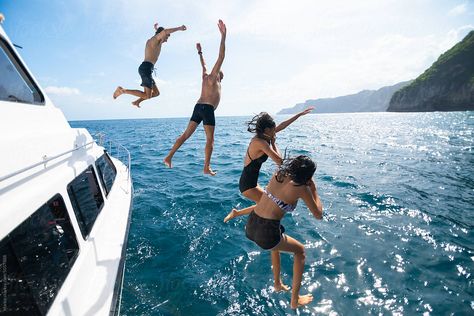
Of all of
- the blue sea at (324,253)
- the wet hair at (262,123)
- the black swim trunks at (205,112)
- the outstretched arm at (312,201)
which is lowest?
the blue sea at (324,253)

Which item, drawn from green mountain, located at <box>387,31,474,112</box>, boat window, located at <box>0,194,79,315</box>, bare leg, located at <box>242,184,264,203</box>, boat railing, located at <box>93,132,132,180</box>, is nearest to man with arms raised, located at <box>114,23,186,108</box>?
boat railing, located at <box>93,132,132,180</box>

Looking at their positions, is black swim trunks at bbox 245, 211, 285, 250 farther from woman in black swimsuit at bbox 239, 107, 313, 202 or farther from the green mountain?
the green mountain

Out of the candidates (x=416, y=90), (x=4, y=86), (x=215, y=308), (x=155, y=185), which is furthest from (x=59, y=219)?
(x=416, y=90)

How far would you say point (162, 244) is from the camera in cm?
→ 673

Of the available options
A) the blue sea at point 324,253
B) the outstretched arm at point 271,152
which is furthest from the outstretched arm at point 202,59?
the blue sea at point 324,253

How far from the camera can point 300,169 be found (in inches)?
125

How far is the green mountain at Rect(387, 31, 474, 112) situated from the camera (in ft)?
311

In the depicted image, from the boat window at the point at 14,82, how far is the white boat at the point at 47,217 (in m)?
0.01

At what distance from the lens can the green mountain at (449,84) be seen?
94.8 meters

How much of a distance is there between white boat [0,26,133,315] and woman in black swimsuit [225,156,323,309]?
7.64 ft

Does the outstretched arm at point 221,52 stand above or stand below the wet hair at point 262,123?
above

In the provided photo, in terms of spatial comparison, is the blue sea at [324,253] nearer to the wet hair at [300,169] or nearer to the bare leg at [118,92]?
the wet hair at [300,169]

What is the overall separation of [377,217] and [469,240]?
2326 millimetres

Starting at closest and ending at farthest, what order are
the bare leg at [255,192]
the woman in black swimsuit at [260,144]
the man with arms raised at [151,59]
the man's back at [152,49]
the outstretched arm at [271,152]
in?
the outstretched arm at [271,152]
the woman in black swimsuit at [260,144]
the bare leg at [255,192]
the man with arms raised at [151,59]
the man's back at [152,49]
